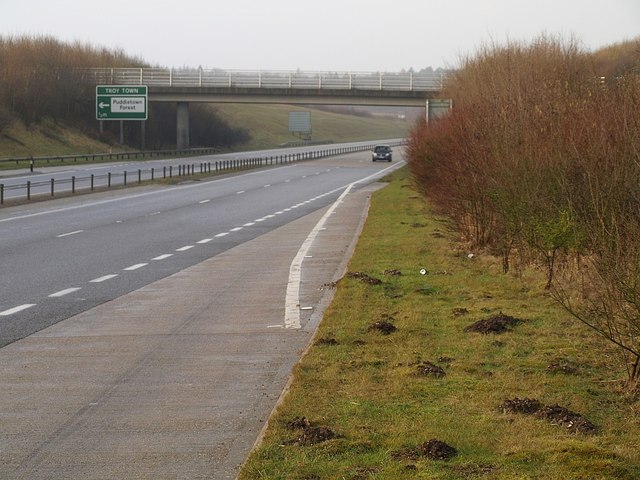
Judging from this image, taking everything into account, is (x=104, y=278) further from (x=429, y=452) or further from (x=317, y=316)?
(x=429, y=452)

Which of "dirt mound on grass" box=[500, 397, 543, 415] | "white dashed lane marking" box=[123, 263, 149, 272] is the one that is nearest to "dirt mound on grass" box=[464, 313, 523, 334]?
"dirt mound on grass" box=[500, 397, 543, 415]

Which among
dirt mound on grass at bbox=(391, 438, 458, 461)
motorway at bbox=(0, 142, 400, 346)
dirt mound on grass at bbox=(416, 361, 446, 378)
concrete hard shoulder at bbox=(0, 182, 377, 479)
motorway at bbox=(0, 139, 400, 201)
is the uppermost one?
dirt mound on grass at bbox=(391, 438, 458, 461)

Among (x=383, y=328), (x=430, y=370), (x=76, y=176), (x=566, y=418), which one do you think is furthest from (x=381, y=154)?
(x=566, y=418)

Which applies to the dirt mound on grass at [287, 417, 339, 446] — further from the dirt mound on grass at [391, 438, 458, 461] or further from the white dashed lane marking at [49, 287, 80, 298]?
the white dashed lane marking at [49, 287, 80, 298]

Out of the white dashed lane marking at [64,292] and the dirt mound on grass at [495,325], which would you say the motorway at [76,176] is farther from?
the dirt mound on grass at [495,325]

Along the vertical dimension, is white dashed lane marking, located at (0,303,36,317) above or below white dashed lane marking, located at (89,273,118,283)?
above

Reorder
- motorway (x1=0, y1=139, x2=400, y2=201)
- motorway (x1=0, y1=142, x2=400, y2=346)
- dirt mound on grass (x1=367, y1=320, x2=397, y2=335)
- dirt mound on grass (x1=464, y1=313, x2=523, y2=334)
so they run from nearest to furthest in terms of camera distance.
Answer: dirt mound on grass (x1=464, y1=313, x2=523, y2=334) → dirt mound on grass (x1=367, y1=320, x2=397, y2=335) → motorway (x1=0, y1=142, x2=400, y2=346) → motorway (x1=0, y1=139, x2=400, y2=201)

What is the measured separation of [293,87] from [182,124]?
14364 millimetres

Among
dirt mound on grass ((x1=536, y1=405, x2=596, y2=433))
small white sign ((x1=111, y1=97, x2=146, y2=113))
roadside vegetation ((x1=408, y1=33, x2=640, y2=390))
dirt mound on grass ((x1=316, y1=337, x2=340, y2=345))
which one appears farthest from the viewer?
small white sign ((x1=111, y1=97, x2=146, y2=113))

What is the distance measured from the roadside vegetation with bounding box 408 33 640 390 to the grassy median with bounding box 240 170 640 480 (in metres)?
0.50

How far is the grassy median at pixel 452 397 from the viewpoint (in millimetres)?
6406


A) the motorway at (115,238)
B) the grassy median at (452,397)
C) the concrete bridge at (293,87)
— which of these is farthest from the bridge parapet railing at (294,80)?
the grassy median at (452,397)

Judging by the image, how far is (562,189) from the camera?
43.0ft

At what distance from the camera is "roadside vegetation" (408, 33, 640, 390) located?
866cm
